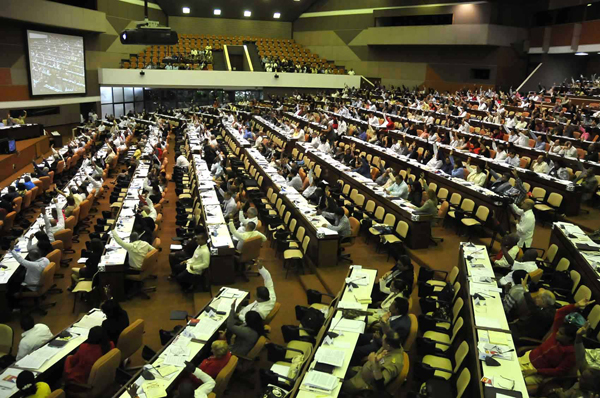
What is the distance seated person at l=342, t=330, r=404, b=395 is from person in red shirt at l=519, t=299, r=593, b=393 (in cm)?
155

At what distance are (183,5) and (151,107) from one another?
8.18 meters

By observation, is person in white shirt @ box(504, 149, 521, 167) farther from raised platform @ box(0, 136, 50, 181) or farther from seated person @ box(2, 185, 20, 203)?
raised platform @ box(0, 136, 50, 181)

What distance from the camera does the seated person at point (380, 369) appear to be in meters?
5.13

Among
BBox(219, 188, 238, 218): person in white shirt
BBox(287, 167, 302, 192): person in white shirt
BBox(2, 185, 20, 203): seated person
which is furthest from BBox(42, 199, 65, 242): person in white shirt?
BBox(287, 167, 302, 192): person in white shirt

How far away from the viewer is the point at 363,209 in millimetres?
11625

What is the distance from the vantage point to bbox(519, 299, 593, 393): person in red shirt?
206 inches

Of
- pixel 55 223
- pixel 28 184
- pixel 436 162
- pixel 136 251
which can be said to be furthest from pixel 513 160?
pixel 28 184

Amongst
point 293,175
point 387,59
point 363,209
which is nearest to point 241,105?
point 387,59

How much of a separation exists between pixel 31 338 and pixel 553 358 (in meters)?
6.45

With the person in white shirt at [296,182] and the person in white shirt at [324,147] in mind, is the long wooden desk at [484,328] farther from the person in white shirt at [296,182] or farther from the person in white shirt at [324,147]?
the person in white shirt at [324,147]

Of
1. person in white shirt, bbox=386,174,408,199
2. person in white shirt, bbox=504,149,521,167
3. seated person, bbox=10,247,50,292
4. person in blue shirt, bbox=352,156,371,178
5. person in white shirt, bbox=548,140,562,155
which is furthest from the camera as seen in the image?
person in white shirt, bbox=548,140,562,155

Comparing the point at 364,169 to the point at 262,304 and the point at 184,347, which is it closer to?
the point at 262,304

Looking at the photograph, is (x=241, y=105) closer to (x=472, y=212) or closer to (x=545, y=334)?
(x=472, y=212)

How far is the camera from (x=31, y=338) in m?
5.94
